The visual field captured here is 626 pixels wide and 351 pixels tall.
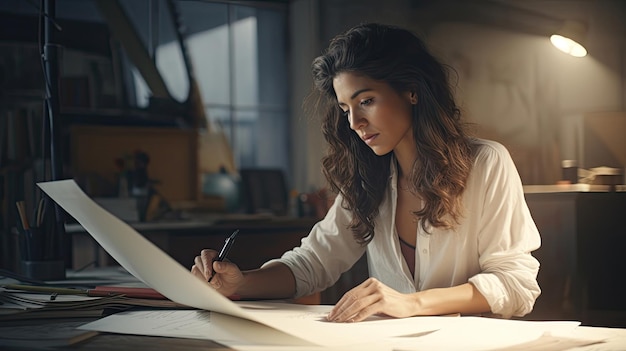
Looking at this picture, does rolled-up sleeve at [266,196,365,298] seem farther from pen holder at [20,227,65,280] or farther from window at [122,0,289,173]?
window at [122,0,289,173]

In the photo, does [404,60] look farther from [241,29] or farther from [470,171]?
[241,29]

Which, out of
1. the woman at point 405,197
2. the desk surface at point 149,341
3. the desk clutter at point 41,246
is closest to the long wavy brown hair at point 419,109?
the woman at point 405,197

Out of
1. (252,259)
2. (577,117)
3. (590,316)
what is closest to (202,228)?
(252,259)

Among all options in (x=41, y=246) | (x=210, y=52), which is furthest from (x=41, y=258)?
(x=210, y=52)

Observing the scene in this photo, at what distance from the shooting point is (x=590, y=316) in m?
2.47

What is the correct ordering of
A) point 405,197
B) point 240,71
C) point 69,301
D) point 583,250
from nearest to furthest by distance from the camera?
point 69,301
point 405,197
point 583,250
point 240,71

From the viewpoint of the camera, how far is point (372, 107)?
57.2 inches

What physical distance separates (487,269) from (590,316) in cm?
133

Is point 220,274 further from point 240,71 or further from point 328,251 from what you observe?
point 240,71

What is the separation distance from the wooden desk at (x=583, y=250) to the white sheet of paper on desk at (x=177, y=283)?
5.21 feet

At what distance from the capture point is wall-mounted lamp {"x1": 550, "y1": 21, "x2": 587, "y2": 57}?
3.26 metres

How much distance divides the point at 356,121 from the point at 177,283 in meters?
0.62

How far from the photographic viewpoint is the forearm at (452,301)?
1.16 m

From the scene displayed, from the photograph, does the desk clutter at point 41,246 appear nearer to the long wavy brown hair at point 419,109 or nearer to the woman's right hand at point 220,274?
the woman's right hand at point 220,274
